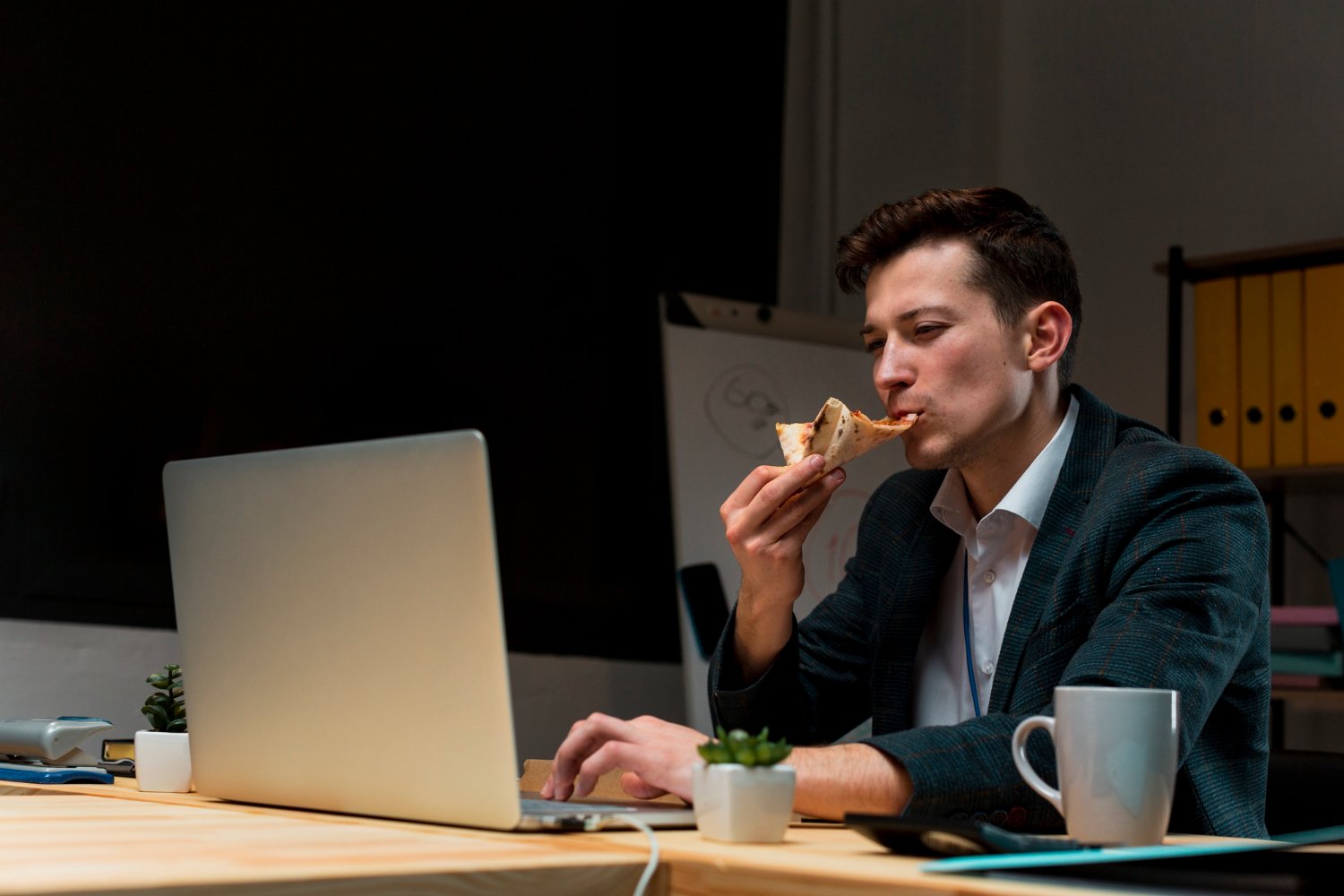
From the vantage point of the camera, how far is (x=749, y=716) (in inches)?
60.1

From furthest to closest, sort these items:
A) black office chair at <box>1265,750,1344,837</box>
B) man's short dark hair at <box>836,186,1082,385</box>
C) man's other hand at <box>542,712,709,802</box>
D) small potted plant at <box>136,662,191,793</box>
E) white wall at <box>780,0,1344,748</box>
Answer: white wall at <box>780,0,1344,748</box> < man's short dark hair at <box>836,186,1082,385</box> < black office chair at <box>1265,750,1344,837</box> < small potted plant at <box>136,662,191,793</box> < man's other hand at <box>542,712,709,802</box>

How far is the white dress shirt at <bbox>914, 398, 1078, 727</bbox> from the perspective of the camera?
1.62m

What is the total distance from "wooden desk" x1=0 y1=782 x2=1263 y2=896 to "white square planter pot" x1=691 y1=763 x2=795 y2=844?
1 centimetres

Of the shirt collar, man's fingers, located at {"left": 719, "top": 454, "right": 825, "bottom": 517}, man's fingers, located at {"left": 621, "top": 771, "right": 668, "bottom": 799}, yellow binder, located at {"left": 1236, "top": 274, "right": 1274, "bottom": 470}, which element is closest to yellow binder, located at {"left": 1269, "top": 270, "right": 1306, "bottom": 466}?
yellow binder, located at {"left": 1236, "top": 274, "right": 1274, "bottom": 470}

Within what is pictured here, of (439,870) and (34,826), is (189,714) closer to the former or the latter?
(34,826)

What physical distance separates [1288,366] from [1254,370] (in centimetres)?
7

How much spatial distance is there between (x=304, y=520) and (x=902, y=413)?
0.86 m

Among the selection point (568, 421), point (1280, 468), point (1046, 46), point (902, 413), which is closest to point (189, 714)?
point (902, 413)

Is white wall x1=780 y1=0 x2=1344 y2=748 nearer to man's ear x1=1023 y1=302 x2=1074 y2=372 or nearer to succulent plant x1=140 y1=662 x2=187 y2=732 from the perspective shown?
man's ear x1=1023 y1=302 x2=1074 y2=372

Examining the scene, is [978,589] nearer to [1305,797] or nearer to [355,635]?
[1305,797]

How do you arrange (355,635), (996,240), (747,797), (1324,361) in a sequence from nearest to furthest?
(747,797) → (355,635) → (996,240) → (1324,361)

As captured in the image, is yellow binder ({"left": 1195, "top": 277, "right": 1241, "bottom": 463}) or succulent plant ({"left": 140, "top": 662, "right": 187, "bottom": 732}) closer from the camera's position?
succulent plant ({"left": 140, "top": 662, "right": 187, "bottom": 732})

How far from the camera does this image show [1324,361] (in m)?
2.81

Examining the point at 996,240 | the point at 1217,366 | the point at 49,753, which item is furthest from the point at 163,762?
the point at 1217,366
